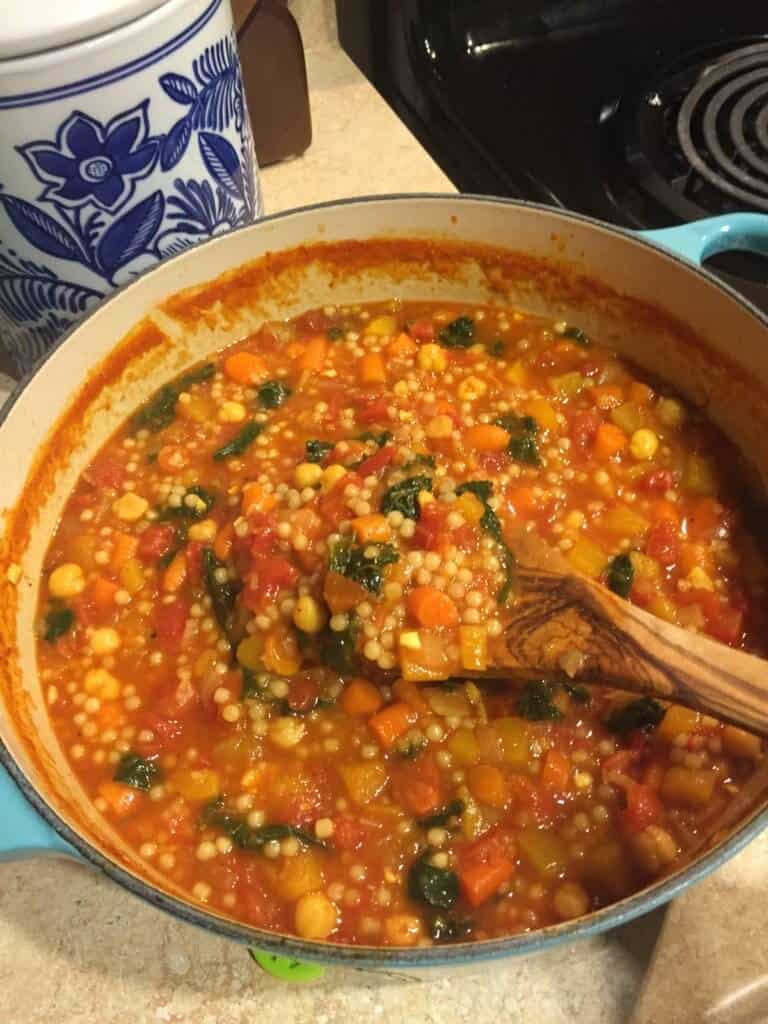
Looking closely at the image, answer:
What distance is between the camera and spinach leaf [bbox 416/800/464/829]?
5.95 ft

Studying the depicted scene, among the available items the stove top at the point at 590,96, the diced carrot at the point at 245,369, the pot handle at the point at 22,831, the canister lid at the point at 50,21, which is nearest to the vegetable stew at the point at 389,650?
the diced carrot at the point at 245,369

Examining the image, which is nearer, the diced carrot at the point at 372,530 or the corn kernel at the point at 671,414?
the diced carrot at the point at 372,530

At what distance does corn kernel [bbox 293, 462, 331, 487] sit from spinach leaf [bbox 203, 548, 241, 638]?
27cm

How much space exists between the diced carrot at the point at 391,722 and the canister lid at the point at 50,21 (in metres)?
1.39

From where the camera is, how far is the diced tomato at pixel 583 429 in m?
2.33

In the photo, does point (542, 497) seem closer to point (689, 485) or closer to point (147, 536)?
point (689, 485)

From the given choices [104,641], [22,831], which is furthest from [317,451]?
[22,831]

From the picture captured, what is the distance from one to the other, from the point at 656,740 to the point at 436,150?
197 cm

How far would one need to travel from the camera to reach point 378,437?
7.46 feet

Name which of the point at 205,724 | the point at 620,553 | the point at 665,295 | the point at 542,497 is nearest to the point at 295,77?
the point at 665,295

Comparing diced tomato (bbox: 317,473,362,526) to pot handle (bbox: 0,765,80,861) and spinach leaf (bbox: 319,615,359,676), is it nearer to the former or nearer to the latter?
spinach leaf (bbox: 319,615,359,676)

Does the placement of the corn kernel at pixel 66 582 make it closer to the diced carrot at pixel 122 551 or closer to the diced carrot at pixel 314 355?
the diced carrot at pixel 122 551

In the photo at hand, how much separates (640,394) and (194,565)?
3.90 feet

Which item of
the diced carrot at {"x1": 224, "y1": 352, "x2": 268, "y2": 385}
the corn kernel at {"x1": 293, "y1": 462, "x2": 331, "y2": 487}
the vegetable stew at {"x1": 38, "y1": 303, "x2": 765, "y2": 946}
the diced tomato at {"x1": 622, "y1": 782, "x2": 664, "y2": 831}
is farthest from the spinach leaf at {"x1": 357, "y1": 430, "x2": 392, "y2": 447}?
the diced tomato at {"x1": 622, "y1": 782, "x2": 664, "y2": 831}
